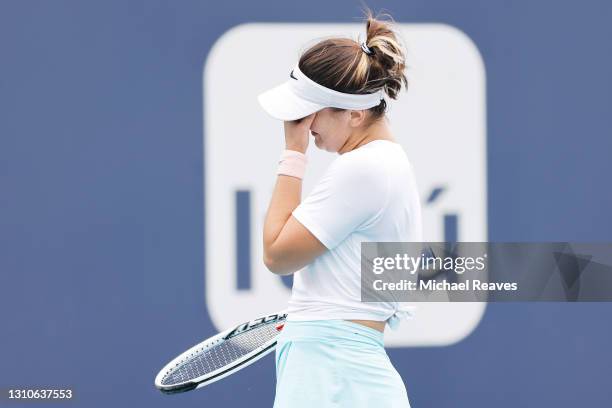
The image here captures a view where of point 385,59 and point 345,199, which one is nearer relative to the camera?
point 345,199

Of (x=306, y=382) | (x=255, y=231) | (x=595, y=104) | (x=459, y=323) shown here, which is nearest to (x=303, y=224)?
(x=306, y=382)

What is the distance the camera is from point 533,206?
2949mm

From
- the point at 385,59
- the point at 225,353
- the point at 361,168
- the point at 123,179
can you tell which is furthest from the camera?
the point at 123,179

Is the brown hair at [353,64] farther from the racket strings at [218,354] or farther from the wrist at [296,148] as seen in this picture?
the racket strings at [218,354]

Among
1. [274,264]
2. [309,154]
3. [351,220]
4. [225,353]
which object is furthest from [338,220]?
[309,154]

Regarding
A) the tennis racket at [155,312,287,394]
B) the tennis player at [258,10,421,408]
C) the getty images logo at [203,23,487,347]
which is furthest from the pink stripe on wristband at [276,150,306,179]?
the getty images logo at [203,23,487,347]

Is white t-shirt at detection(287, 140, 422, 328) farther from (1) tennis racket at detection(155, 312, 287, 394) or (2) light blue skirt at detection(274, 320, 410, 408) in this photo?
(1) tennis racket at detection(155, 312, 287, 394)

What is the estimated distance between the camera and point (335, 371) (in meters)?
1.86

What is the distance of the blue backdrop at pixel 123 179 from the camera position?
280 cm

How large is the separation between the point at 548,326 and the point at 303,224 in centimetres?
140

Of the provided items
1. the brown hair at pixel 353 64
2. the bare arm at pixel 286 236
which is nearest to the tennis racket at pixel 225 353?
the bare arm at pixel 286 236

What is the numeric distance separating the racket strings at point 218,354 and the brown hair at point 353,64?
2.13 ft

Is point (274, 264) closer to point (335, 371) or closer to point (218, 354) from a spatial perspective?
point (335, 371)

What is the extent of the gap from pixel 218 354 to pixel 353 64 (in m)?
0.83
